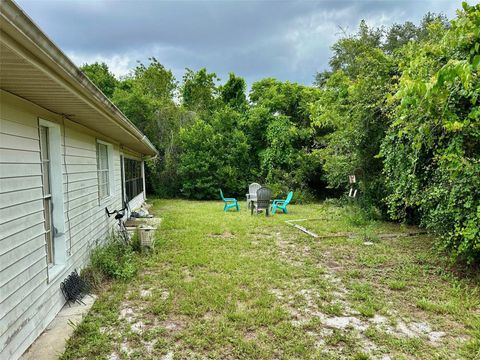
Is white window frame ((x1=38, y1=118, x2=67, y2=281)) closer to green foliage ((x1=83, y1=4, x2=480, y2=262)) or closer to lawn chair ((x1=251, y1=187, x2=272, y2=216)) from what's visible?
green foliage ((x1=83, y1=4, x2=480, y2=262))

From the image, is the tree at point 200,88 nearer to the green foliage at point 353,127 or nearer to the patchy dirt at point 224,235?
the green foliage at point 353,127

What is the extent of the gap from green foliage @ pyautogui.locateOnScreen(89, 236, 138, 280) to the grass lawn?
0.58ft

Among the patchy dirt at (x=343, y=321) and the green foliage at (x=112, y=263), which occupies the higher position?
the green foliage at (x=112, y=263)

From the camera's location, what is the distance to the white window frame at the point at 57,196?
3443 mm

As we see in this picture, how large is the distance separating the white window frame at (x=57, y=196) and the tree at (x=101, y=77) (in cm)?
1706

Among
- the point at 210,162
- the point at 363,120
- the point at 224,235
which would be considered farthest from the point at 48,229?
the point at 210,162

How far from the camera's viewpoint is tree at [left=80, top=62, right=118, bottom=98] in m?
19.1

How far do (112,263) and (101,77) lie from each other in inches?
714

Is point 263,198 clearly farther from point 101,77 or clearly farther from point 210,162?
point 101,77

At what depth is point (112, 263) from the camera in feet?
14.1

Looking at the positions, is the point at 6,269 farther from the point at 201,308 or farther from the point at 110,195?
the point at 110,195

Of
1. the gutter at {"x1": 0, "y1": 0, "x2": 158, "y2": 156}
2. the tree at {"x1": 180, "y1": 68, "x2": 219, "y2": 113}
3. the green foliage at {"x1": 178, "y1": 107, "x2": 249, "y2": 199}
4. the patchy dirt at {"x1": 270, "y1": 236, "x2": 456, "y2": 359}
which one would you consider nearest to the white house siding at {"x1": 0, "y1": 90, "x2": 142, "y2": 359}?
the gutter at {"x1": 0, "y1": 0, "x2": 158, "y2": 156}

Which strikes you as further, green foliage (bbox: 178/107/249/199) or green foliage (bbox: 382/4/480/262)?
green foliage (bbox: 178/107/249/199)

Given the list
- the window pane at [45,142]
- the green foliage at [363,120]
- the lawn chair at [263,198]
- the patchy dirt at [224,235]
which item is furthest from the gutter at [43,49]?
the lawn chair at [263,198]
